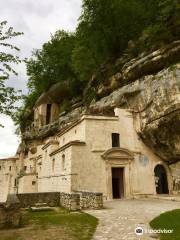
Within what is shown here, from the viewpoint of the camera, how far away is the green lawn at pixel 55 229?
25.0 feet

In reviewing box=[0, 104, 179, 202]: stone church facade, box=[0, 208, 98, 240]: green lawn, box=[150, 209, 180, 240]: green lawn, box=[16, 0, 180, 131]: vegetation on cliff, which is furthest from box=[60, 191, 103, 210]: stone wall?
box=[16, 0, 180, 131]: vegetation on cliff

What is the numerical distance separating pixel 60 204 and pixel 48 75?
30.7 metres

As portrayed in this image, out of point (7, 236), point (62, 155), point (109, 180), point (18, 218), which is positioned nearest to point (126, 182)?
point (109, 180)

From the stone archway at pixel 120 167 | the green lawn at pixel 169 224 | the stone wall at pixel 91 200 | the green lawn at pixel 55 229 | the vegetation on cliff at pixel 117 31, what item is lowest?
the green lawn at pixel 55 229

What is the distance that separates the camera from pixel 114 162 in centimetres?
2109

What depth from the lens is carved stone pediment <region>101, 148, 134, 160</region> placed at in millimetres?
20812

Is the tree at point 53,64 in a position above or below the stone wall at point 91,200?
above

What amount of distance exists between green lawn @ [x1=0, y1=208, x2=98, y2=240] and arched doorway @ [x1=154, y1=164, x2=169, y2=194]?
1331 cm

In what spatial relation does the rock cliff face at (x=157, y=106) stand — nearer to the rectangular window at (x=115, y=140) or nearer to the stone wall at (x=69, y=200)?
the rectangular window at (x=115, y=140)

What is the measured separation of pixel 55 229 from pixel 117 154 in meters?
13.2

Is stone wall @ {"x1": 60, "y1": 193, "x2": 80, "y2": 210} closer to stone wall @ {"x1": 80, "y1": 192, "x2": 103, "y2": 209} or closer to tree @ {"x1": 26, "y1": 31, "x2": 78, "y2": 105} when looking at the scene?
stone wall @ {"x1": 80, "y1": 192, "x2": 103, "y2": 209}

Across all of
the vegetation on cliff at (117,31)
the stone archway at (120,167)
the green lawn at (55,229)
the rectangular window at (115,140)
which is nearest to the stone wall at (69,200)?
the green lawn at (55,229)

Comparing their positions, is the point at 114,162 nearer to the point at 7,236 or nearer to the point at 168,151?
the point at 168,151

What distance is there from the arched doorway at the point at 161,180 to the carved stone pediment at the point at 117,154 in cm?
322
